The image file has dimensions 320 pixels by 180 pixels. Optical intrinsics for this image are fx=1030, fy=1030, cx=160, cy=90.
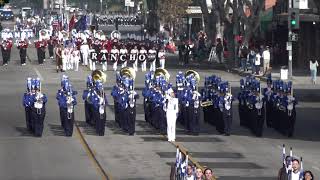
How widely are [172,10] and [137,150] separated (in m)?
61.2

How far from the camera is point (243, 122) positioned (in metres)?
34.2

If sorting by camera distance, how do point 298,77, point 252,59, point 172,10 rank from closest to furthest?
1. point 298,77
2. point 252,59
3. point 172,10

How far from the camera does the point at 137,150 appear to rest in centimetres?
2839

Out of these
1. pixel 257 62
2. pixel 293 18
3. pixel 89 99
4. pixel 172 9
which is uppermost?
pixel 172 9

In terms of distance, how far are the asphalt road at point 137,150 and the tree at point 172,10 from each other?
4983cm

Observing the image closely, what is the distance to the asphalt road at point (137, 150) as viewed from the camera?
81.4 ft

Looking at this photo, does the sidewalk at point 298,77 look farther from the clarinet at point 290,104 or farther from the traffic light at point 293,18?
the clarinet at point 290,104

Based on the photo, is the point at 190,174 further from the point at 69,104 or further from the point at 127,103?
the point at 127,103

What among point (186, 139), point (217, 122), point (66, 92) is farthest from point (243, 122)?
point (66, 92)

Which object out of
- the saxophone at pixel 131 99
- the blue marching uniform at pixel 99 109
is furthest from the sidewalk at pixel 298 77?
the blue marching uniform at pixel 99 109

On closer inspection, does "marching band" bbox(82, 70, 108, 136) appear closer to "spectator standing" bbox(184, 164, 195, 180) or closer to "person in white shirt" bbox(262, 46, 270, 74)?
"spectator standing" bbox(184, 164, 195, 180)

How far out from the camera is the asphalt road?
24.8 meters

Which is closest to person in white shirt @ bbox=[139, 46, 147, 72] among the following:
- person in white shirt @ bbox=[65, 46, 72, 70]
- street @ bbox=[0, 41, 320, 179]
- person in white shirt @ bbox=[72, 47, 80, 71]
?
person in white shirt @ bbox=[72, 47, 80, 71]

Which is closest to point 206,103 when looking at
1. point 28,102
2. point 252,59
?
point 28,102
